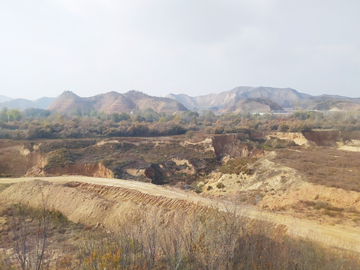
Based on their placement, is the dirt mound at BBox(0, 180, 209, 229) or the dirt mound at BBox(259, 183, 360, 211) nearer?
the dirt mound at BBox(0, 180, 209, 229)

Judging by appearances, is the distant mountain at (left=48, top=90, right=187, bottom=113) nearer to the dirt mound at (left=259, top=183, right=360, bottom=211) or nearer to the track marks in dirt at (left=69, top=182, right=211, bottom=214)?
the track marks in dirt at (left=69, top=182, right=211, bottom=214)

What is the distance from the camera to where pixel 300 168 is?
24.2 metres

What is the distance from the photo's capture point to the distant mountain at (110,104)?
16411 cm

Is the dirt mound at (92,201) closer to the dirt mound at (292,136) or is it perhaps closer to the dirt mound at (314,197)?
the dirt mound at (314,197)

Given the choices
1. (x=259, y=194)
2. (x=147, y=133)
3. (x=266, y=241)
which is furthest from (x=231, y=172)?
(x=147, y=133)

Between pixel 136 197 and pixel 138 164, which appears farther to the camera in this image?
pixel 138 164

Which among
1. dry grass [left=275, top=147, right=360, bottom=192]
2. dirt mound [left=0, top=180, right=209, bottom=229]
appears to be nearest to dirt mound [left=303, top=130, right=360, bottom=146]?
dry grass [left=275, top=147, right=360, bottom=192]

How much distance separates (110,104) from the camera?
17650 centimetres

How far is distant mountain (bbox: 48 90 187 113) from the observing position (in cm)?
16411

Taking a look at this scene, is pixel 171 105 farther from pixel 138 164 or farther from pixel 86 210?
pixel 86 210

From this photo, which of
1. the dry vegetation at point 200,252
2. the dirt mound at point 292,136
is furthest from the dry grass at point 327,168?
the dirt mound at point 292,136

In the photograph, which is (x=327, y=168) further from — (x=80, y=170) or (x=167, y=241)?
(x=80, y=170)

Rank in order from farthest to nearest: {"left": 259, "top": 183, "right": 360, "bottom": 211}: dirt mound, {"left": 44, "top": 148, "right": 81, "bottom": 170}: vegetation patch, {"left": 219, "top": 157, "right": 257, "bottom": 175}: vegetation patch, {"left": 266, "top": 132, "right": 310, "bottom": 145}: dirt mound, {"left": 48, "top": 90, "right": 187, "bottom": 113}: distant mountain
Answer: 1. {"left": 48, "top": 90, "right": 187, "bottom": 113}: distant mountain
2. {"left": 266, "top": 132, "right": 310, "bottom": 145}: dirt mound
3. {"left": 44, "top": 148, "right": 81, "bottom": 170}: vegetation patch
4. {"left": 219, "top": 157, "right": 257, "bottom": 175}: vegetation patch
5. {"left": 259, "top": 183, "right": 360, "bottom": 211}: dirt mound

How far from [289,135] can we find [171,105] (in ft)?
416
